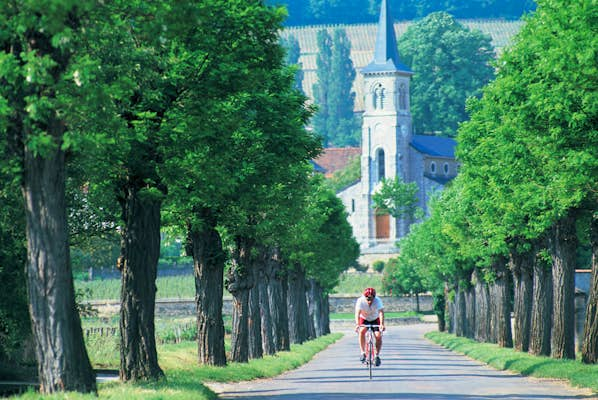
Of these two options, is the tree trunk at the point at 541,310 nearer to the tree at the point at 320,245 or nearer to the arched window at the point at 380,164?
the tree at the point at 320,245

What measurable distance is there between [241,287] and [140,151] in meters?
16.3

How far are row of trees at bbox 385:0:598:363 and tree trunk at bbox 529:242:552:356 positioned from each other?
0.03 meters

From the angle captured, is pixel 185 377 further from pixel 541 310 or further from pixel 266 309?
pixel 266 309

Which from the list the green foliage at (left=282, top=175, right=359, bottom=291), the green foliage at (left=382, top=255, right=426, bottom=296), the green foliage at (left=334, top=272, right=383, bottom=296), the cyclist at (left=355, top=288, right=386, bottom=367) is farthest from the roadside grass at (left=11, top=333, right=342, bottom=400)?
the green foliage at (left=334, top=272, right=383, bottom=296)

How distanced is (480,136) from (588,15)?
64.8 ft

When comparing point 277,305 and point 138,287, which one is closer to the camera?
point 138,287

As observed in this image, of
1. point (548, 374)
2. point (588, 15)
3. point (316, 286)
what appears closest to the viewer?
point (588, 15)

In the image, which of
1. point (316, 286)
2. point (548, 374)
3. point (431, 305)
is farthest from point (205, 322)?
point (431, 305)

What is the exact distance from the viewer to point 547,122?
100 ft

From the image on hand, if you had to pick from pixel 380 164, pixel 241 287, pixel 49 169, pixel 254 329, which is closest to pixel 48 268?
pixel 49 169

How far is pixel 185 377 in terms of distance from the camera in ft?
99.0

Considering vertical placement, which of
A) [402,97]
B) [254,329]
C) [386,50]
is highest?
[386,50]

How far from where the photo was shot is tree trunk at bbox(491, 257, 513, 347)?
181 feet

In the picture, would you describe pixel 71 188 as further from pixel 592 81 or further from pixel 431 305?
pixel 431 305
